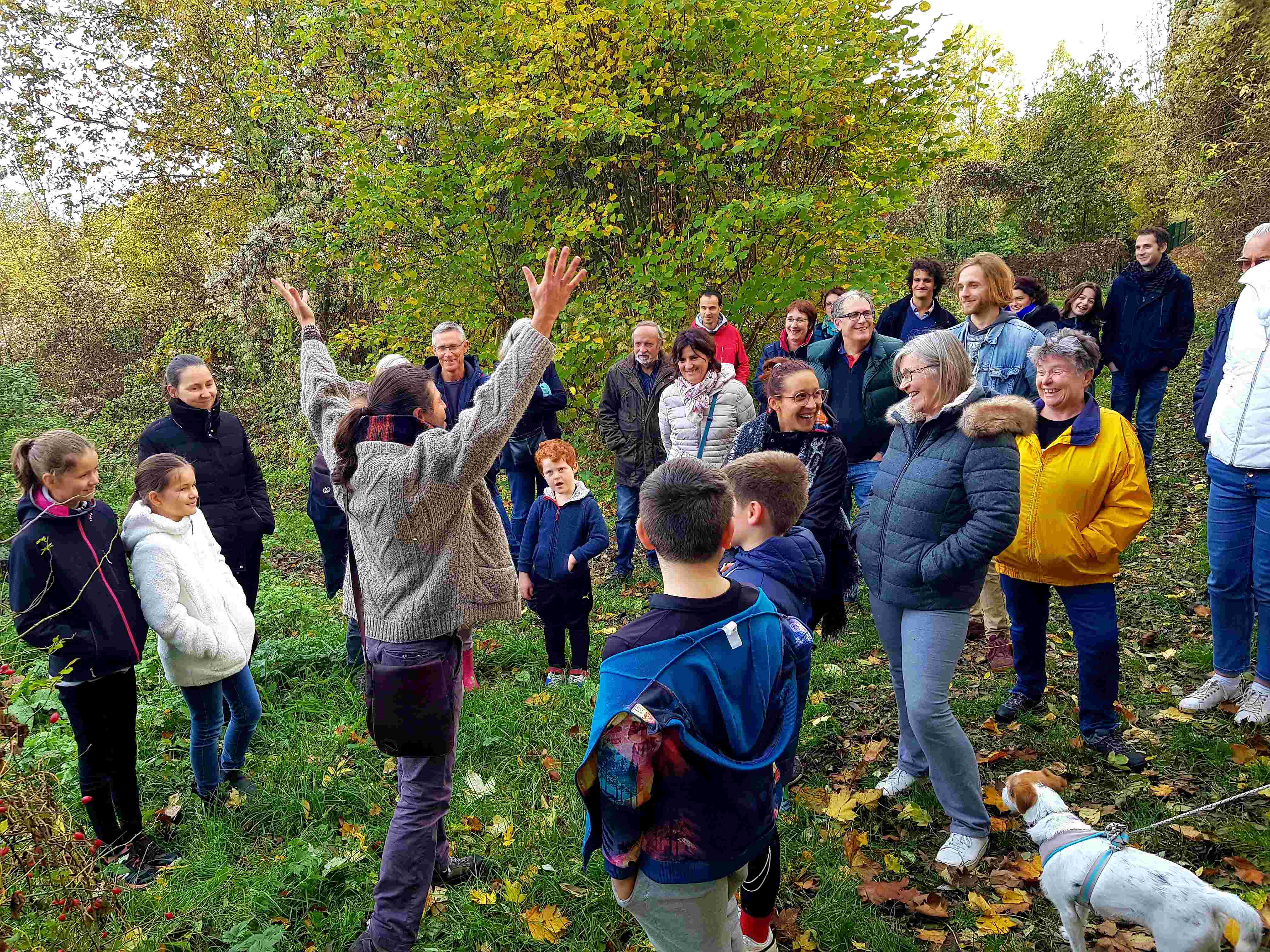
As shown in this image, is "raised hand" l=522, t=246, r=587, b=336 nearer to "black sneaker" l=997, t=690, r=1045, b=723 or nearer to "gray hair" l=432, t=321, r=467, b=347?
"black sneaker" l=997, t=690, r=1045, b=723

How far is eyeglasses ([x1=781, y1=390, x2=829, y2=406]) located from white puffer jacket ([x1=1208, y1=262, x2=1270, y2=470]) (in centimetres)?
200

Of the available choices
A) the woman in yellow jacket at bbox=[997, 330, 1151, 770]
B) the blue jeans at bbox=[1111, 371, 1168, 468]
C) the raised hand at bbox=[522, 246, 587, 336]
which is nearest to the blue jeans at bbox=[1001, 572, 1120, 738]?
the woman in yellow jacket at bbox=[997, 330, 1151, 770]

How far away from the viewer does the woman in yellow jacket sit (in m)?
3.43

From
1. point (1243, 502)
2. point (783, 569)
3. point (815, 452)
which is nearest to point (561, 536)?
point (815, 452)

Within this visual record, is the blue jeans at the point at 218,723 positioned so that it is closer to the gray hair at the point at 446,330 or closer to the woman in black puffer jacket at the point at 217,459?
the woman in black puffer jacket at the point at 217,459

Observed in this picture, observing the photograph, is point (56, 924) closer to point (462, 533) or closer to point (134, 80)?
point (462, 533)

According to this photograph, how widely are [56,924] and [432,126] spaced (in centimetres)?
897

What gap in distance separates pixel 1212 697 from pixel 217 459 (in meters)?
6.00

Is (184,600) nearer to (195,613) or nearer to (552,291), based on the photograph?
(195,613)

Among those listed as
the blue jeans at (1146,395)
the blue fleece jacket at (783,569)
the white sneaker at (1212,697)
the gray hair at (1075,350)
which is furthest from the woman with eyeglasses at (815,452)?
the blue jeans at (1146,395)

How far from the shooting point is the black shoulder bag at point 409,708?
8.50ft

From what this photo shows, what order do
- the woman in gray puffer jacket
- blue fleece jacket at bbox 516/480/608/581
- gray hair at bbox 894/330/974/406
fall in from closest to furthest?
gray hair at bbox 894/330/974/406, blue fleece jacket at bbox 516/480/608/581, the woman in gray puffer jacket

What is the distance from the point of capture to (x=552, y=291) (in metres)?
2.57

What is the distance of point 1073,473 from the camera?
3492mm
